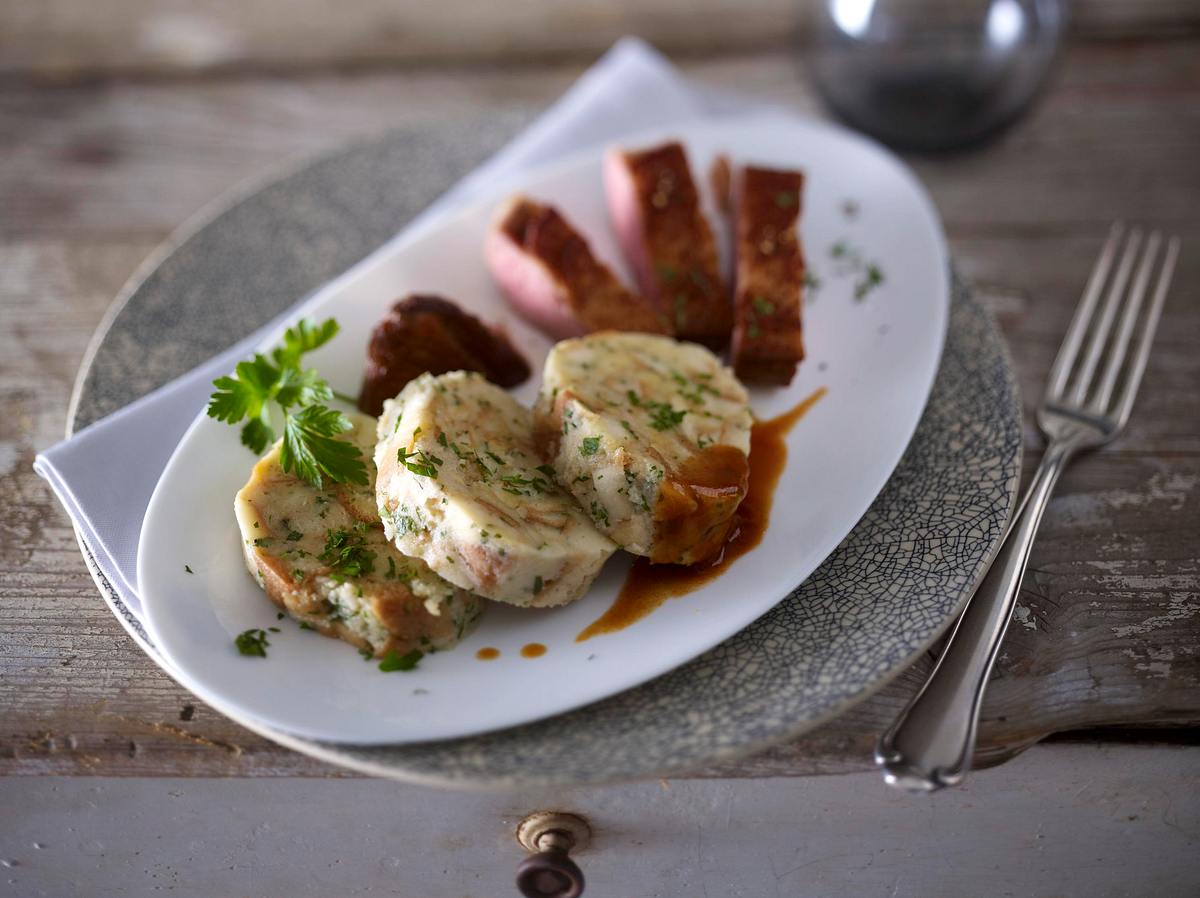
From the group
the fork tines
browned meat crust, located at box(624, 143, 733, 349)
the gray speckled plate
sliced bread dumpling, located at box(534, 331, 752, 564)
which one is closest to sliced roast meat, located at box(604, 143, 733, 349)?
browned meat crust, located at box(624, 143, 733, 349)

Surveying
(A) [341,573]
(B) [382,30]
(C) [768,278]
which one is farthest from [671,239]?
(B) [382,30]

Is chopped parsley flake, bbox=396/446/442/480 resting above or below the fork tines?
below

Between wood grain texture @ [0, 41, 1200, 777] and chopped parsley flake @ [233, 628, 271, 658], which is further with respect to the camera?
wood grain texture @ [0, 41, 1200, 777]

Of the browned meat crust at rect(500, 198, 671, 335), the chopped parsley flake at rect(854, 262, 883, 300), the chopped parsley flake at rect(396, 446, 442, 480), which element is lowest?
the chopped parsley flake at rect(396, 446, 442, 480)

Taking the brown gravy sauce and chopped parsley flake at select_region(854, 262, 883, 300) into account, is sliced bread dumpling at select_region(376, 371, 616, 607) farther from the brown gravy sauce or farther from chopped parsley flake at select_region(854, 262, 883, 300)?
chopped parsley flake at select_region(854, 262, 883, 300)

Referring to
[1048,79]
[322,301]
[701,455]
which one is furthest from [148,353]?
[1048,79]

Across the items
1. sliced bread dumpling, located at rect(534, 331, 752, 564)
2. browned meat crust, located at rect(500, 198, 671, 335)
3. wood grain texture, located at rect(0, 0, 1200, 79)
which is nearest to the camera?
sliced bread dumpling, located at rect(534, 331, 752, 564)

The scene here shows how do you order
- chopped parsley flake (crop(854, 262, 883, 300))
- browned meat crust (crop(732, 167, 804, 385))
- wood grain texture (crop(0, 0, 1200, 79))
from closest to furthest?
browned meat crust (crop(732, 167, 804, 385)) → chopped parsley flake (crop(854, 262, 883, 300)) → wood grain texture (crop(0, 0, 1200, 79))
